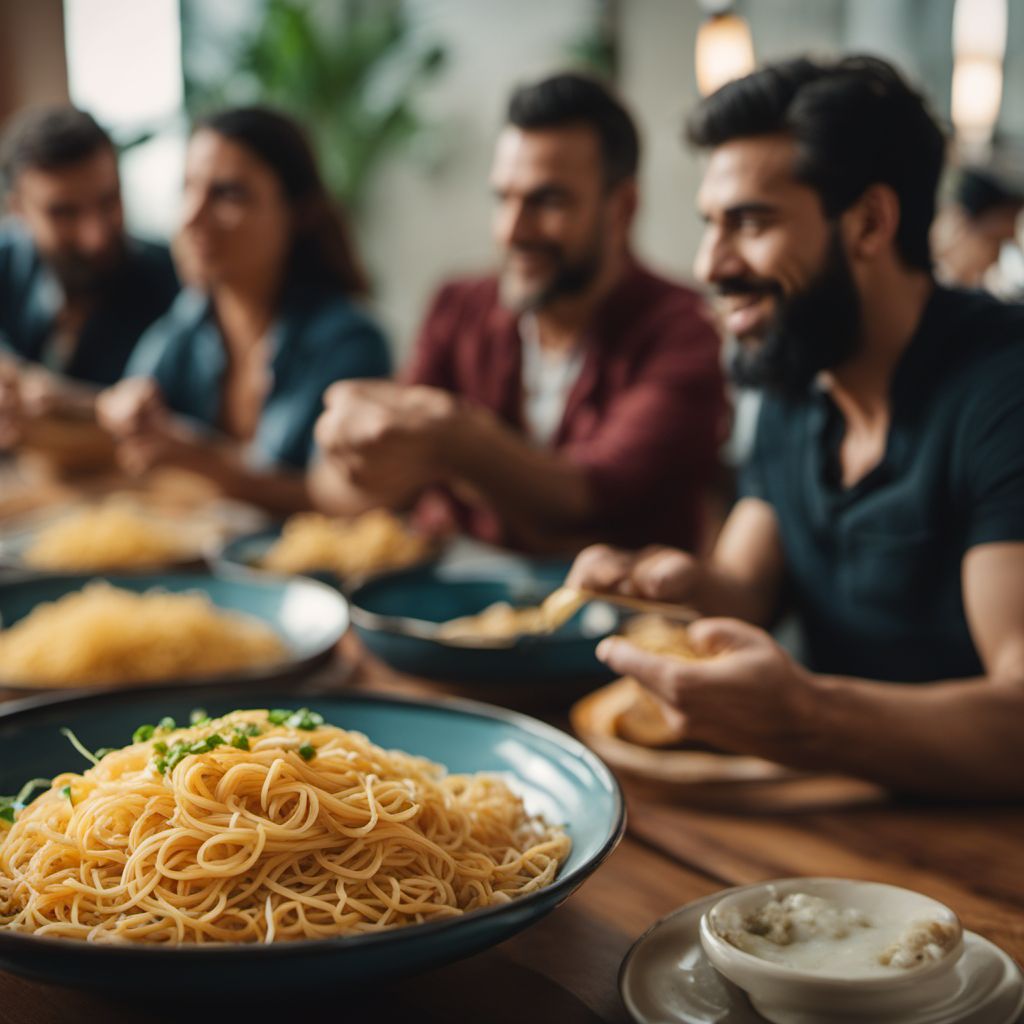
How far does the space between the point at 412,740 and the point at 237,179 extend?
232cm

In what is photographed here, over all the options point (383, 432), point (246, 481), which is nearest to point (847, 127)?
point (383, 432)

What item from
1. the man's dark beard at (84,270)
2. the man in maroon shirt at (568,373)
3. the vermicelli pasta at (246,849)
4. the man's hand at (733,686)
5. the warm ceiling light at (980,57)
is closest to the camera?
the vermicelli pasta at (246,849)

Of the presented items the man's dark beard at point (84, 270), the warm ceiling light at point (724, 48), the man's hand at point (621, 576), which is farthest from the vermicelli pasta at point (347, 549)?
A: the warm ceiling light at point (724, 48)

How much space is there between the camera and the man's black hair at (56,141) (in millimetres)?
3477

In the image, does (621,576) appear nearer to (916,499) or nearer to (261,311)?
(916,499)

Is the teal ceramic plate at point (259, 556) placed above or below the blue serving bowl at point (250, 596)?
below

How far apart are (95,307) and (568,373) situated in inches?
82.0

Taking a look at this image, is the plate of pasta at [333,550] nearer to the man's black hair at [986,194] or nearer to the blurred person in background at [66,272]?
the blurred person in background at [66,272]

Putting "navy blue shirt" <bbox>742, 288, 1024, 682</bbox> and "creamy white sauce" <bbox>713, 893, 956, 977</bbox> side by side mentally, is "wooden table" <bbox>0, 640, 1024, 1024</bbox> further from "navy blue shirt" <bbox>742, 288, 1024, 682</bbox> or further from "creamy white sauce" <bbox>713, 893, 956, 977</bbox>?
"navy blue shirt" <bbox>742, 288, 1024, 682</bbox>

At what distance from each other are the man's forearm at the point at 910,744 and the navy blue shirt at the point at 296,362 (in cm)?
214

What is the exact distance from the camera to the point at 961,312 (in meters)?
1.56

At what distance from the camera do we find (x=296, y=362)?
10.5 feet

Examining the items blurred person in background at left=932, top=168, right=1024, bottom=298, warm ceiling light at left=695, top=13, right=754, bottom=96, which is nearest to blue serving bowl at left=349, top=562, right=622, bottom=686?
warm ceiling light at left=695, top=13, right=754, bottom=96

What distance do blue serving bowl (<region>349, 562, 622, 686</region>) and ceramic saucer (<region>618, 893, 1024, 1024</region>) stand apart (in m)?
0.59
